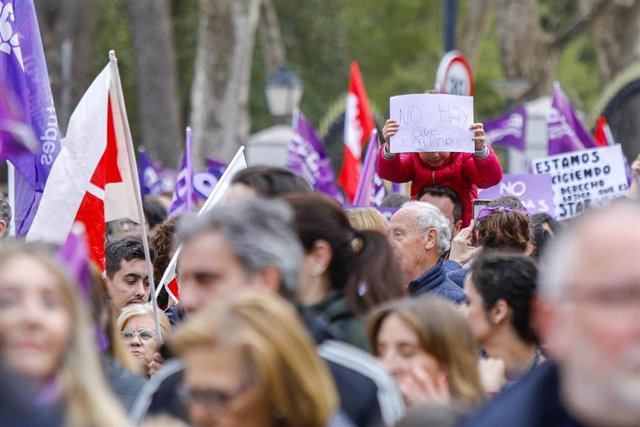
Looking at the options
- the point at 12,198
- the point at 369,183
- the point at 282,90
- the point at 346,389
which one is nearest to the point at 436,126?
the point at 12,198

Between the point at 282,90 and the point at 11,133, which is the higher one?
the point at 282,90

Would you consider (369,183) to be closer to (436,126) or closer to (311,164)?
(311,164)

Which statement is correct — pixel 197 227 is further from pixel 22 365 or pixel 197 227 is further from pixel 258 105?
pixel 258 105

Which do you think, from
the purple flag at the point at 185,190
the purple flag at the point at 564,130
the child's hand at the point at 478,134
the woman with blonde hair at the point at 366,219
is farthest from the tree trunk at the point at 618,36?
the woman with blonde hair at the point at 366,219

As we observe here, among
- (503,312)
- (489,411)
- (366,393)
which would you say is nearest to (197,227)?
(366,393)

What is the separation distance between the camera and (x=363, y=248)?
18.8 ft

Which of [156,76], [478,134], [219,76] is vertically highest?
[156,76]

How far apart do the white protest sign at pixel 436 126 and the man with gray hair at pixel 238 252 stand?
4861mm

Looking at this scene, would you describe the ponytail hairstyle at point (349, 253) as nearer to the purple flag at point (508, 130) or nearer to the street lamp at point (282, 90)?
the purple flag at point (508, 130)

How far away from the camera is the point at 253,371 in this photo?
3990mm

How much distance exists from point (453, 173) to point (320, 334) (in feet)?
16.6

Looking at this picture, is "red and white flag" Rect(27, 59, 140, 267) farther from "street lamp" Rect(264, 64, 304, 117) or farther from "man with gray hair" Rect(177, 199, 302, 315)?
"street lamp" Rect(264, 64, 304, 117)

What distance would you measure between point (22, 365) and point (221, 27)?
21.4 metres

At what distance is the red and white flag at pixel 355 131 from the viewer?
15.7 meters
